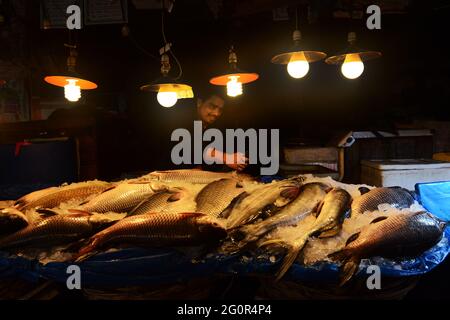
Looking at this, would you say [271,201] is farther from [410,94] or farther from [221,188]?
[410,94]

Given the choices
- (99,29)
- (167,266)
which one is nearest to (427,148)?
(167,266)

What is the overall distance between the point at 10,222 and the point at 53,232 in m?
0.40

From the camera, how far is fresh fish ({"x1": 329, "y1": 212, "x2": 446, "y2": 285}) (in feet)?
7.13

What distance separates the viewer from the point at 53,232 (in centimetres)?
243

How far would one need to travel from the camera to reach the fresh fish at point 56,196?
2992 mm

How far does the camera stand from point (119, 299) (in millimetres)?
2402

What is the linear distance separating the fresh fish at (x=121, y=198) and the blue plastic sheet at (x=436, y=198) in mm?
2604

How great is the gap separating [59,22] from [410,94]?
7463 millimetres

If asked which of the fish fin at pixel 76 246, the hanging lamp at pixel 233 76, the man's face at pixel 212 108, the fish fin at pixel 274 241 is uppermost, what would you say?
the hanging lamp at pixel 233 76

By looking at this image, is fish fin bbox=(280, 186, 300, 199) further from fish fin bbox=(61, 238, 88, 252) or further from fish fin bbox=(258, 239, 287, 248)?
fish fin bbox=(61, 238, 88, 252)

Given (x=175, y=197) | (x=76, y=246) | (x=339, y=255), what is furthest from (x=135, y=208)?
(x=339, y=255)

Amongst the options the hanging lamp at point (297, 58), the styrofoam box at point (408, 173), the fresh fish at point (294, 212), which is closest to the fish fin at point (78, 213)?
the fresh fish at point (294, 212)
